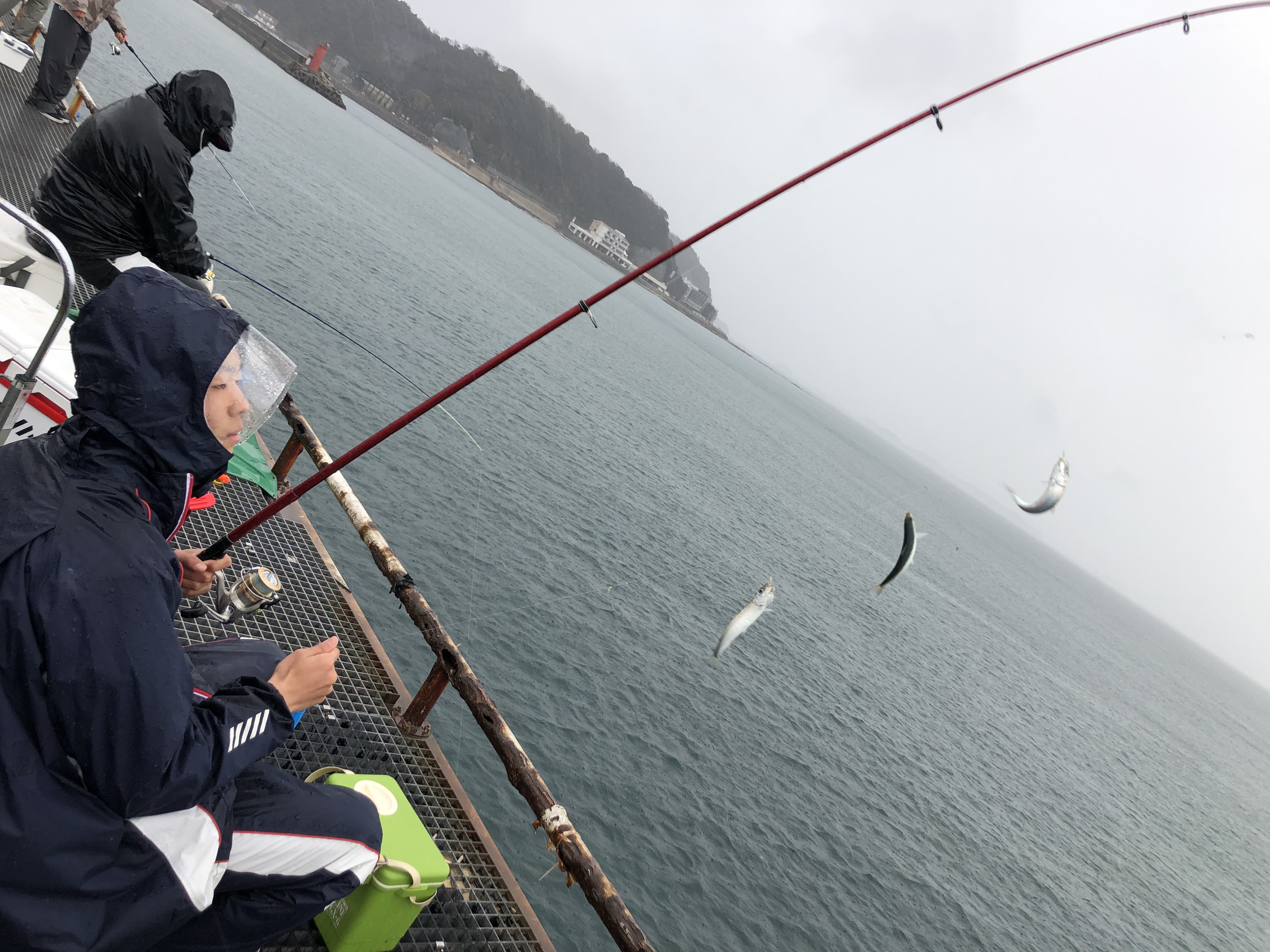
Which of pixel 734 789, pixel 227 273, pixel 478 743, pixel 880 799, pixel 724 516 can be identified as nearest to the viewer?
pixel 478 743

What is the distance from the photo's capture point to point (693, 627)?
51.2 feet

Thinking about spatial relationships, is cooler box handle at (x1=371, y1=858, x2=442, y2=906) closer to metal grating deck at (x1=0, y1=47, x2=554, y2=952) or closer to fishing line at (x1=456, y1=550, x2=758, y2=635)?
metal grating deck at (x1=0, y1=47, x2=554, y2=952)

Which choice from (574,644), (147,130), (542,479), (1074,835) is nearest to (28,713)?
(147,130)

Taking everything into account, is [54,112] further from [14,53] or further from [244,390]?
[244,390]

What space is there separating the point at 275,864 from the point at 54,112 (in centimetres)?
1258

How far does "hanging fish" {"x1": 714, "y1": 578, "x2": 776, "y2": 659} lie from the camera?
627cm

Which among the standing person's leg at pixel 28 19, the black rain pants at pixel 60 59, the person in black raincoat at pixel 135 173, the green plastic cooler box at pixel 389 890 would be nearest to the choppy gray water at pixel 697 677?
the green plastic cooler box at pixel 389 890

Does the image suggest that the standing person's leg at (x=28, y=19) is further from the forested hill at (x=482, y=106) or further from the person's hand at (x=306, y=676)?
the forested hill at (x=482, y=106)

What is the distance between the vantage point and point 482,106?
505 feet

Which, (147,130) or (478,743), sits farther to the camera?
(478,743)

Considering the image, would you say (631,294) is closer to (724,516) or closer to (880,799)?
(724,516)

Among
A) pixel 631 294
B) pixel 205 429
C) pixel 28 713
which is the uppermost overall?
pixel 631 294

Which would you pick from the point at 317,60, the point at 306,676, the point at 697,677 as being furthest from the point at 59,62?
the point at 317,60

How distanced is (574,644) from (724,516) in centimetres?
1521
